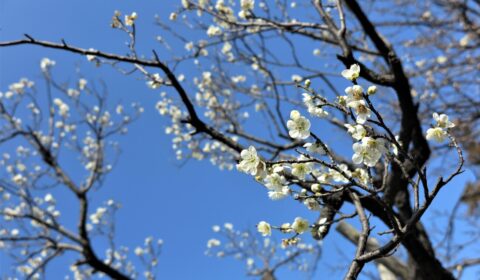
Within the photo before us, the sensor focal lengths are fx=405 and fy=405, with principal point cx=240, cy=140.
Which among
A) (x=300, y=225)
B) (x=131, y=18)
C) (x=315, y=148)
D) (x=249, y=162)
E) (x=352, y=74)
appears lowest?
(x=300, y=225)

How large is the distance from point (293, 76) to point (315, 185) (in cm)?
531

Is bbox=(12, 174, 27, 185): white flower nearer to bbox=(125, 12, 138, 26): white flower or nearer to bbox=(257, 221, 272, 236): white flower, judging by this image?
bbox=(125, 12, 138, 26): white flower

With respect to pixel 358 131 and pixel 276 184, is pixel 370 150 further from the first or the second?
pixel 276 184

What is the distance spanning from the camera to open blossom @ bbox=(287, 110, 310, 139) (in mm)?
1565

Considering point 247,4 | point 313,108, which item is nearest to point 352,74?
point 313,108

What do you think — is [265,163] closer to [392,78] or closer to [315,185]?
[315,185]

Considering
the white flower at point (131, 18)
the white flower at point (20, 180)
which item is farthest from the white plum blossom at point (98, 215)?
the white flower at point (131, 18)

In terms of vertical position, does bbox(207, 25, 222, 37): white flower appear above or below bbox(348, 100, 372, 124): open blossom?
above

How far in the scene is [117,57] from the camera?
288 cm

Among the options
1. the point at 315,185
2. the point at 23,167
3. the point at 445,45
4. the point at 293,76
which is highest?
the point at 445,45

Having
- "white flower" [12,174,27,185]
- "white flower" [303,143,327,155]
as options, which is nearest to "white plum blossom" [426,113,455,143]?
"white flower" [303,143,327,155]

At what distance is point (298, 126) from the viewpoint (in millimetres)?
1582

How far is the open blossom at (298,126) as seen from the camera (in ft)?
5.14

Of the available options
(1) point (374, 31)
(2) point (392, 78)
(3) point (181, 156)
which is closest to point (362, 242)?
(2) point (392, 78)
